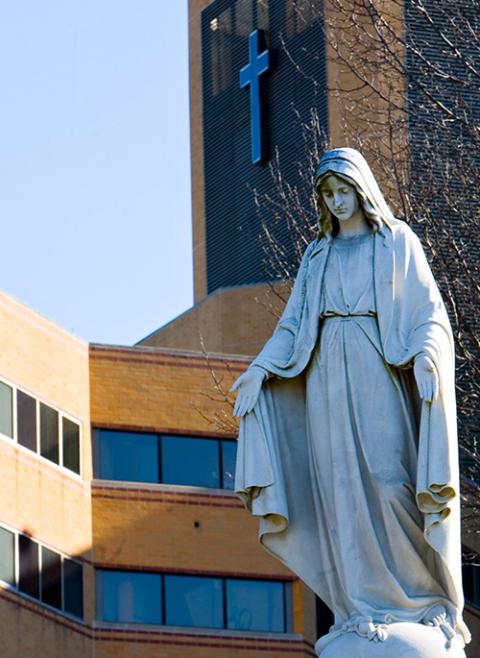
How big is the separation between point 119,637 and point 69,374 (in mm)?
5324

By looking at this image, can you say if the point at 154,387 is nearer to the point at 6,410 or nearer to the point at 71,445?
the point at 71,445

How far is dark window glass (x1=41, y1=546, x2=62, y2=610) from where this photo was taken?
46.2 meters

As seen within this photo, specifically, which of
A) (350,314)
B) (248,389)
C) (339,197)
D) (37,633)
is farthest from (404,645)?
(37,633)

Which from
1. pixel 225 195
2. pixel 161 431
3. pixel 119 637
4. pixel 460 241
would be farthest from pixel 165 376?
pixel 460 241

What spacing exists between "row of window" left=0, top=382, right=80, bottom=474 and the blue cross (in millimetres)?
12037

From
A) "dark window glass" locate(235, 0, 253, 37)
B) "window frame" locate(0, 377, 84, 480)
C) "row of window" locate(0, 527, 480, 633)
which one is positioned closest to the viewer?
"window frame" locate(0, 377, 84, 480)

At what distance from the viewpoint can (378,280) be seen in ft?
39.2

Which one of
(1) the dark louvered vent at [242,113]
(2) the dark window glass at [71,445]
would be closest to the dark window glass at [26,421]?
(2) the dark window glass at [71,445]

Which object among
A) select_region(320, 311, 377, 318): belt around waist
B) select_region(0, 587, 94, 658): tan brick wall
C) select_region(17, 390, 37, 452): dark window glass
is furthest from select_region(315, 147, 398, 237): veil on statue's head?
select_region(17, 390, 37, 452): dark window glass

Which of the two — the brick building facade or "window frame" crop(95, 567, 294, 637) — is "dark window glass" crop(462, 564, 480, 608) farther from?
"window frame" crop(95, 567, 294, 637)

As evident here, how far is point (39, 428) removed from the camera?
47.2 m

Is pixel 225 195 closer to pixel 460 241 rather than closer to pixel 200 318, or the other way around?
pixel 200 318

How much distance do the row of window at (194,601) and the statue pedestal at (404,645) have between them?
119 feet

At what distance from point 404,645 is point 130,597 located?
36898 mm
